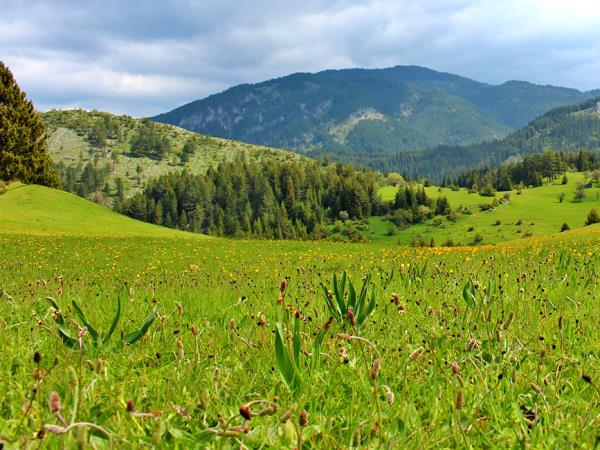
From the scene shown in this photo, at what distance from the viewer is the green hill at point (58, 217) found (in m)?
46.6

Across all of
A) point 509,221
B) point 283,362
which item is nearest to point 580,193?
point 509,221

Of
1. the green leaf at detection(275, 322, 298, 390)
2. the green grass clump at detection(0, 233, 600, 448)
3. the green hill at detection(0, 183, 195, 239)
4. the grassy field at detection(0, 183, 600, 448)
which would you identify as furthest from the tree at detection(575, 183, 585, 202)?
the green leaf at detection(275, 322, 298, 390)

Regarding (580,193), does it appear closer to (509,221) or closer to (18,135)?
(509,221)

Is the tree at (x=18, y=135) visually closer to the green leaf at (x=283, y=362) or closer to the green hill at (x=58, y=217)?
the green hill at (x=58, y=217)

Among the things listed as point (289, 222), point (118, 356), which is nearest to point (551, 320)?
point (118, 356)

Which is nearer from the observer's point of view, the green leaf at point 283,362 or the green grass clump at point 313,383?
the green grass clump at point 313,383

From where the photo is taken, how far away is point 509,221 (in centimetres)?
16375

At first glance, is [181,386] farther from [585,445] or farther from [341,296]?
[585,445]

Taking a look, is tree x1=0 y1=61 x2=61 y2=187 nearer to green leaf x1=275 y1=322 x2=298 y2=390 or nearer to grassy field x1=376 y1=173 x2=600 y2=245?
green leaf x1=275 y1=322 x2=298 y2=390

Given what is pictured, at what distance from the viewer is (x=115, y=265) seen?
19391mm

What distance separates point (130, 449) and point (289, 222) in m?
187

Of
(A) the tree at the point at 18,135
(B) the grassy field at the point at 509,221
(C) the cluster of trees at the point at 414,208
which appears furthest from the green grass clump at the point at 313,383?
(C) the cluster of trees at the point at 414,208

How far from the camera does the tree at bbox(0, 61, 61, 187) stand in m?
57.5

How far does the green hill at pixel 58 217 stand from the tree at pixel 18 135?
251 cm
